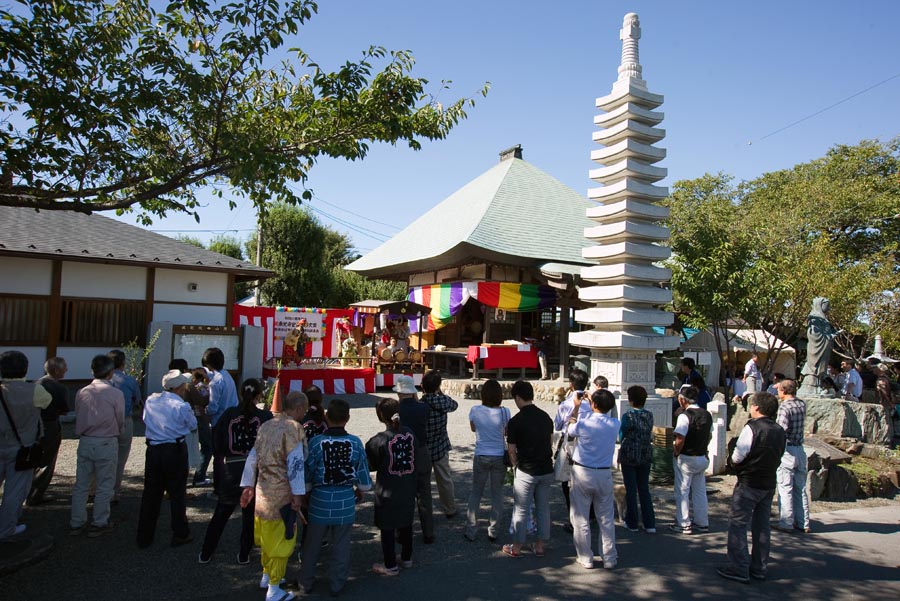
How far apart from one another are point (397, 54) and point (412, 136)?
1.00 metres

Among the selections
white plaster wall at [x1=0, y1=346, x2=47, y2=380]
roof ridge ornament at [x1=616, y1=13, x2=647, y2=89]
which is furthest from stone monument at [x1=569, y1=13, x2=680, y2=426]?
white plaster wall at [x1=0, y1=346, x2=47, y2=380]

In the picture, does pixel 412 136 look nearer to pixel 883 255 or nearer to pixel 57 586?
pixel 57 586

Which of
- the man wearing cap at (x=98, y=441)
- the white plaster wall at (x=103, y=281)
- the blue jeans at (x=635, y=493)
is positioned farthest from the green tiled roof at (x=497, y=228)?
the man wearing cap at (x=98, y=441)

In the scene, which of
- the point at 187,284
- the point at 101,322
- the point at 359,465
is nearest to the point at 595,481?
the point at 359,465

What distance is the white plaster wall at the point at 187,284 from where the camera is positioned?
39.9ft

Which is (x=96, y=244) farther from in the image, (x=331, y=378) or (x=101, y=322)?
(x=331, y=378)

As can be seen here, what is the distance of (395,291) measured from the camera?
31.4 meters

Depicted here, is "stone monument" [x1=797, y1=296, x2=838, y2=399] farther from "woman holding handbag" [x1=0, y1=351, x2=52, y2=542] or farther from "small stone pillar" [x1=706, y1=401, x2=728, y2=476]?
"woman holding handbag" [x1=0, y1=351, x2=52, y2=542]

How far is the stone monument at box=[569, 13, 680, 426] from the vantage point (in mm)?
8531

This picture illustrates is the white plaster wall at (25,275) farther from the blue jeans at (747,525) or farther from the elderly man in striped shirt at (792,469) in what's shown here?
the elderly man in striped shirt at (792,469)

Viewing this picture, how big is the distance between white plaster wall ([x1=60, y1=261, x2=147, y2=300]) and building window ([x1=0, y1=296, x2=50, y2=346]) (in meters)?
0.48

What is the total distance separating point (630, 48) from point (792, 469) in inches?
263

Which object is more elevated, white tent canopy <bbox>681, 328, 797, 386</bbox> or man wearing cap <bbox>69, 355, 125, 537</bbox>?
white tent canopy <bbox>681, 328, 797, 386</bbox>

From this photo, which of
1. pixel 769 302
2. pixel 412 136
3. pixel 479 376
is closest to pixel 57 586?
pixel 412 136
